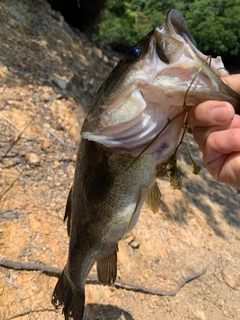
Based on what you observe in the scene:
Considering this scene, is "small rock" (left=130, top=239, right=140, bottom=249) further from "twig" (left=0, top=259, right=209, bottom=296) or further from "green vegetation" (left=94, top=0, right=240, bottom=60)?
"green vegetation" (left=94, top=0, right=240, bottom=60)

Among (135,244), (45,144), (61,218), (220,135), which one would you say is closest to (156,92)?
(220,135)

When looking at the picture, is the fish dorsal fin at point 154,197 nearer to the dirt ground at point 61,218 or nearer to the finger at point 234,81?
the finger at point 234,81

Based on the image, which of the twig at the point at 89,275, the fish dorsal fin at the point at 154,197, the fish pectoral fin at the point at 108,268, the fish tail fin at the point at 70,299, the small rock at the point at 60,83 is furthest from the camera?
the small rock at the point at 60,83

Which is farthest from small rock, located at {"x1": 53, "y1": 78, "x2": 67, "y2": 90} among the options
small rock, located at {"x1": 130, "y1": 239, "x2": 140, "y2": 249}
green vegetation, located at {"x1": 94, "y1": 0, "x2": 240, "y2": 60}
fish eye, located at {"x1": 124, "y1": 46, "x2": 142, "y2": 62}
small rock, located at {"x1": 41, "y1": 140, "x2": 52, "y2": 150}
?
green vegetation, located at {"x1": 94, "y1": 0, "x2": 240, "y2": 60}

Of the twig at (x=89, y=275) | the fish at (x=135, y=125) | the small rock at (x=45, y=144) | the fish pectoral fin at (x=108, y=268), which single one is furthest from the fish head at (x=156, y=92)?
the small rock at (x=45, y=144)

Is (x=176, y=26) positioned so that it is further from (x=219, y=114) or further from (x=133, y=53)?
(x=219, y=114)

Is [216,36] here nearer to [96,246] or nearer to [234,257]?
[234,257]
